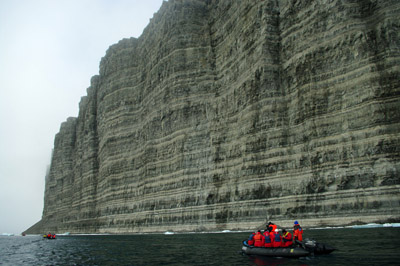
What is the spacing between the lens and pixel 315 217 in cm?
3512

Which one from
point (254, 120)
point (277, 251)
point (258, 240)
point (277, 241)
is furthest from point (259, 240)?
point (254, 120)

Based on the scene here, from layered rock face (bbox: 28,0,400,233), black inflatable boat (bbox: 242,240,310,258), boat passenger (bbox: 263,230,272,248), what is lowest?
black inflatable boat (bbox: 242,240,310,258)

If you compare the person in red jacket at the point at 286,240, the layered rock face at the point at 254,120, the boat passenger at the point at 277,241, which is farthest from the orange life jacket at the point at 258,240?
the layered rock face at the point at 254,120

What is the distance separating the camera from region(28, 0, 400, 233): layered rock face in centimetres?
3450

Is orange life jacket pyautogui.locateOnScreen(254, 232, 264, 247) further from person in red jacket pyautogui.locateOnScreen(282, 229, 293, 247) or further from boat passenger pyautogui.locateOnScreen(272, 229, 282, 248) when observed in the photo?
person in red jacket pyautogui.locateOnScreen(282, 229, 293, 247)

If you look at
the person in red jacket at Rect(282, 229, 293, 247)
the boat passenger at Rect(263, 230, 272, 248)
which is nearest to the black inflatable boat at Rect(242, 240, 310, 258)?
the boat passenger at Rect(263, 230, 272, 248)

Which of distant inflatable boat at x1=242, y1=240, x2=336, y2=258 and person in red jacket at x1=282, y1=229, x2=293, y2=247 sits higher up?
person in red jacket at x1=282, y1=229, x2=293, y2=247

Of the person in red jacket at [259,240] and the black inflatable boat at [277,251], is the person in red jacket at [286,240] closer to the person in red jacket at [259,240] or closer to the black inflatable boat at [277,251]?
the black inflatable boat at [277,251]

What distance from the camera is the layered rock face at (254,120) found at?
34.5m

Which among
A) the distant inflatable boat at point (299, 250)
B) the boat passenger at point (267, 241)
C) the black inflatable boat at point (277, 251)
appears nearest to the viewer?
the distant inflatable boat at point (299, 250)

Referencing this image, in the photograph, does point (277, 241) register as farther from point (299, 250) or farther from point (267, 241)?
point (299, 250)

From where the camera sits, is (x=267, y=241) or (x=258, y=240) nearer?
(x=267, y=241)

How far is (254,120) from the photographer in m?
45.2

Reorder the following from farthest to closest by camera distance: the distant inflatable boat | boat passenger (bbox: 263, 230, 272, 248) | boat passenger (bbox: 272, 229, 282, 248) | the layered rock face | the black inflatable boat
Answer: the layered rock face < boat passenger (bbox: 263, 230, 272, 248) < boat passenger (bbox: 272, 229, 282, 248) < the black inflatable boat < the distant inflatable boat
